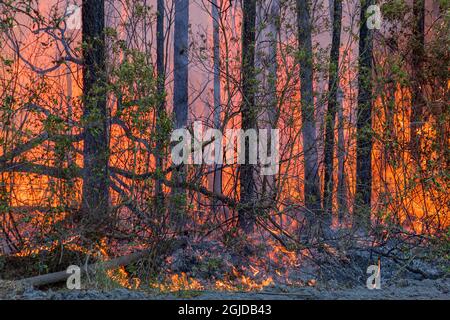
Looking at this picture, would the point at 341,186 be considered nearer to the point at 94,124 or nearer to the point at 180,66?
the point at 94,124

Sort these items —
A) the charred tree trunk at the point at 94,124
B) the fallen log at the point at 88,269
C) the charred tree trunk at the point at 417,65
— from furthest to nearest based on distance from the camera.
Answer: the charred tree trunk at the point at 417,65
the charred tree trunk at the point at 94,124
the fallen log at the point at 88,269

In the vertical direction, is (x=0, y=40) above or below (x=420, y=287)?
above

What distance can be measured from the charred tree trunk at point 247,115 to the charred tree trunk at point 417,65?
3450 mm

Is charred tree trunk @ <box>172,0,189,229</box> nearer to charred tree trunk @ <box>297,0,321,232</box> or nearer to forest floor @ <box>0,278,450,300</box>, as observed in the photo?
charred tree trunk @ <box>297,0,321,232</box>

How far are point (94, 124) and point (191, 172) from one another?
5.30ft

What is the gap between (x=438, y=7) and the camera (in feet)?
43.7

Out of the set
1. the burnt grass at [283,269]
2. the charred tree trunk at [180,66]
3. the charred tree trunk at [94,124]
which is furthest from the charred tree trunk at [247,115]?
the charred tree trunk at [180,66]

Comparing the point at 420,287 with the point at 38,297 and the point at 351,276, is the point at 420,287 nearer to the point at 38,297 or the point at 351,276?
the point at 351,276

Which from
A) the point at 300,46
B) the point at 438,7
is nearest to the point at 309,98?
the point at 300,46

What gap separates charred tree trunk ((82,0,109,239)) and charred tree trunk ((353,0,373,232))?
3.95m

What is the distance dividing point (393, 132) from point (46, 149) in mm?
6239
